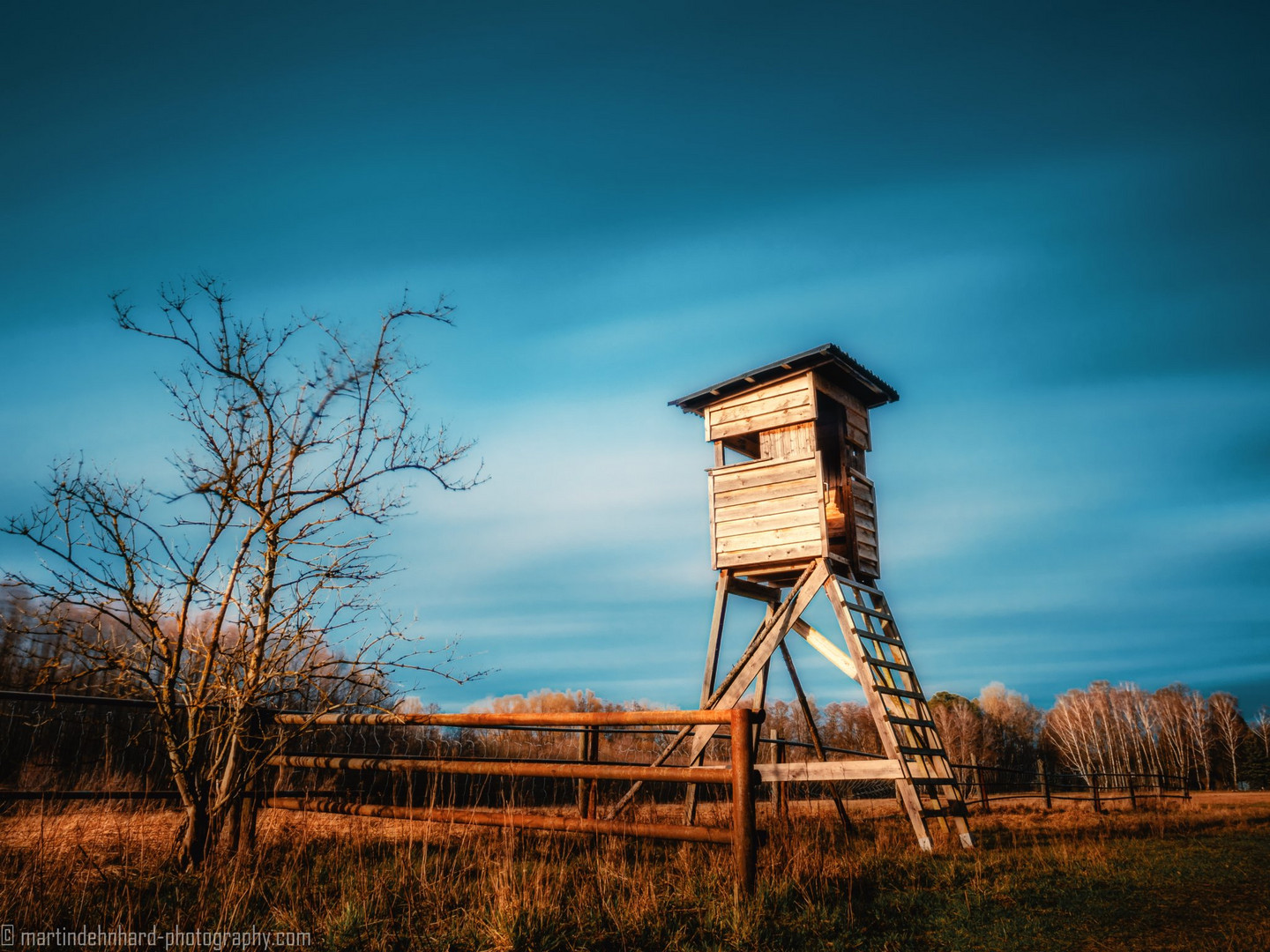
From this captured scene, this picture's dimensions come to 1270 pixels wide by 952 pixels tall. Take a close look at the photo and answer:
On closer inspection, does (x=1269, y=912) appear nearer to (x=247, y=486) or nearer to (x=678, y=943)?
(x=678, y=943)

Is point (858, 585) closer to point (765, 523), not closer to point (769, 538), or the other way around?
point (769, 538)

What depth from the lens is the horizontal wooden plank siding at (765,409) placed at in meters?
11.9

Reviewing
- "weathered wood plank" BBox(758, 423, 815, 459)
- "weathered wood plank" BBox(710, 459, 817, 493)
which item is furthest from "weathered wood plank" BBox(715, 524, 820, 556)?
"weathered wood plank" BBox(758, 423, 815, 459)

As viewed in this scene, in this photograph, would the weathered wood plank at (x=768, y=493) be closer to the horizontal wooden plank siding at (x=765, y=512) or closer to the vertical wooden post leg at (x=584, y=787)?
the horizontal wooden plank siding at (x=765, y=512)

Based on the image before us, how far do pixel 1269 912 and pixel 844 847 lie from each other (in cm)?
346

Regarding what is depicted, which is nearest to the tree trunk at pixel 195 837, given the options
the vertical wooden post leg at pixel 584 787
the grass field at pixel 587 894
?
the grass field at pixel 587 894

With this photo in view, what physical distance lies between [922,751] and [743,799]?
6.65 meters

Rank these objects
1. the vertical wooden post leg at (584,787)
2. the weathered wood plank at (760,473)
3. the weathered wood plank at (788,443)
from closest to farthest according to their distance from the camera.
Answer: the vertical wooden post leg at (584,787) < the weathered wood plank at (760,473) < the weathered wood plank at (788,443)

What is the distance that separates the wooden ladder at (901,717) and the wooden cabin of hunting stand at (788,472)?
2.53 feet

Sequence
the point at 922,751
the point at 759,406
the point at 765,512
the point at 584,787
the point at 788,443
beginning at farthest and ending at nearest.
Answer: the point at 759,406 < the point at 788,443 < the point at 765,512 < the point at 922,751 < the point at 584,787

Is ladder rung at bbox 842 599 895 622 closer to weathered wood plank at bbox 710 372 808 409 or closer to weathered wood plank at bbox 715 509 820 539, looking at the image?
weathered wood plank at bbox 715 509 820 539

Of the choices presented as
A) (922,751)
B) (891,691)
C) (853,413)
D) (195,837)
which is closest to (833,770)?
(891,691)

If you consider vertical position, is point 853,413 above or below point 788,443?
above

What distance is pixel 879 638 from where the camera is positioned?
36.1 feet
